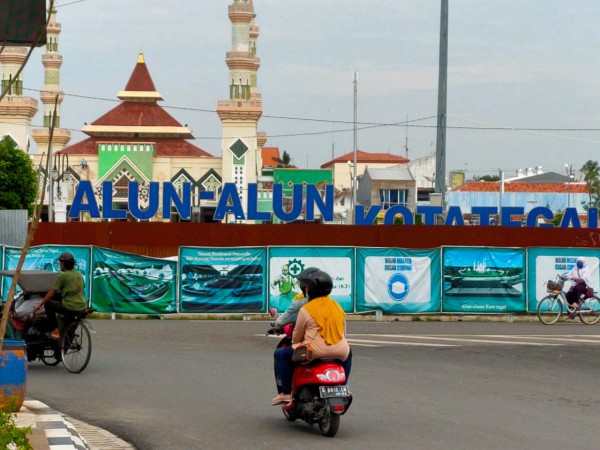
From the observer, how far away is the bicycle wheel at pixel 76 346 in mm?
14430

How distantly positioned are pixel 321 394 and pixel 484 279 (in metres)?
18.5

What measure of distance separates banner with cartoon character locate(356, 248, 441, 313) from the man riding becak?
12.8 meters

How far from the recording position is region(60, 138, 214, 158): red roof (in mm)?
93500

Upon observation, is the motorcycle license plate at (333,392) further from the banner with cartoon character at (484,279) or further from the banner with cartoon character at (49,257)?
the banner with cartoon character at (484,279)

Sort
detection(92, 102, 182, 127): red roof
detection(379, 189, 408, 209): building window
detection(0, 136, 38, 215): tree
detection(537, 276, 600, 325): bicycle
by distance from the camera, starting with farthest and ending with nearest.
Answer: detection(92, 102, 182, 127): red roof
detection(379, 189, 408, 209): building window
detection(0, 136, 38, 215): tree
detection(537, 276, 600, 325): bicycle

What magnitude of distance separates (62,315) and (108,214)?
25.5 metres

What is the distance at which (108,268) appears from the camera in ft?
86.7

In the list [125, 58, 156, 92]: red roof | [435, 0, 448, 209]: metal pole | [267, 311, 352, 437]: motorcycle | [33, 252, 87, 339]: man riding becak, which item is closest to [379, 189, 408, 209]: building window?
[125, 58, 156, 92]: red roof

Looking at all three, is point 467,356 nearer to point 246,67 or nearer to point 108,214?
point 108,214

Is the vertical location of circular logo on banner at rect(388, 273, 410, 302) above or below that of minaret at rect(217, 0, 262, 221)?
below

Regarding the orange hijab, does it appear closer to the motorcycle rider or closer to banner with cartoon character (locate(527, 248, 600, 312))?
the motorcycle rider

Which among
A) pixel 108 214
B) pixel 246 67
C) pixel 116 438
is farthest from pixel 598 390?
pixel 246 67

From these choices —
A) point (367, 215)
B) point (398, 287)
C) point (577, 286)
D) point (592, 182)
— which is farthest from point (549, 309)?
point (592, 182)

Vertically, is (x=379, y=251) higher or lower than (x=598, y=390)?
higher
